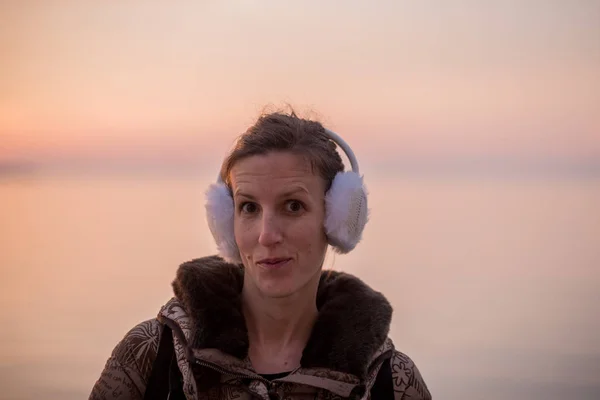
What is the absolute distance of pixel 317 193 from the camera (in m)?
2.32

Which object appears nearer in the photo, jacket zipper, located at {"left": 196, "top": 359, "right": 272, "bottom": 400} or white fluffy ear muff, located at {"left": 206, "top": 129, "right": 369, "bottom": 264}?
jacket zipper, located at {"left": 196, "top": 359, "right": 272, "bottom": 400}

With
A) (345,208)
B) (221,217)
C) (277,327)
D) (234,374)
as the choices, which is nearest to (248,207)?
(221,217)

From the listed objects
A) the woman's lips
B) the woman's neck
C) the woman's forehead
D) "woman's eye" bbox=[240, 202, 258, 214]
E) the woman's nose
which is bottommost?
the woman's neck

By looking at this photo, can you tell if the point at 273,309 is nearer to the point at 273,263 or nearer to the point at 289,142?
the point at 273,263

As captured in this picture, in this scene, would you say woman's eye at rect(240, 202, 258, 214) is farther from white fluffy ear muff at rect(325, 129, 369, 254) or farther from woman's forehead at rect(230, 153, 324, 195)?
white fluffy ear muff at rect(325, 129, 369, 254)

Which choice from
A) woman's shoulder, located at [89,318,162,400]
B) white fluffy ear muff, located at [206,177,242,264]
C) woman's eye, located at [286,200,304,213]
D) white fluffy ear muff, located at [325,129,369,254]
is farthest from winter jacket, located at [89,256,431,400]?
woman's eye, located at [286,200,304,213]

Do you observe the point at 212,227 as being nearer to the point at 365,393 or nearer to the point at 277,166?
the point at 277,166

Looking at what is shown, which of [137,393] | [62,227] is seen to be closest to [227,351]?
[137,393]

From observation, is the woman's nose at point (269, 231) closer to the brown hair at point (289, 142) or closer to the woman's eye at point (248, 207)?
the woman's eye at point (248, 207)

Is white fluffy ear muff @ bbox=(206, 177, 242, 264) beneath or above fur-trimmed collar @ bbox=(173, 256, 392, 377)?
above

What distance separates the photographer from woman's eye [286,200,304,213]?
2268 millimetres

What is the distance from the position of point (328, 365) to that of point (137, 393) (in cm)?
61

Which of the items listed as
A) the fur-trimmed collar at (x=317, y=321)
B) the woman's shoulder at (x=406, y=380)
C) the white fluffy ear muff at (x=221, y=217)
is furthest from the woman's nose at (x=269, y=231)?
the woman's shoulder at (x=406, y=380)

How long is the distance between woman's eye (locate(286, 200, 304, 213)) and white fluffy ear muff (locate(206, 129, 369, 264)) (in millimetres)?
104
